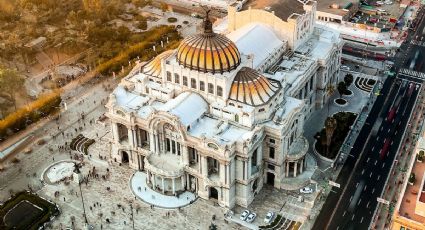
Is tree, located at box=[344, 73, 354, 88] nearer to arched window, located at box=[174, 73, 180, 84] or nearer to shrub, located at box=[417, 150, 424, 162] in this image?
shrub, located at box=[417, 150, 424, 162]

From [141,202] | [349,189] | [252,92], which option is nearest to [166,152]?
[141,202]

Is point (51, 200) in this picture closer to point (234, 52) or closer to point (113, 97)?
point (113, 97)

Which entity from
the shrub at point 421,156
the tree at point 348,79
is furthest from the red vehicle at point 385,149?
the shrub at point 421,156

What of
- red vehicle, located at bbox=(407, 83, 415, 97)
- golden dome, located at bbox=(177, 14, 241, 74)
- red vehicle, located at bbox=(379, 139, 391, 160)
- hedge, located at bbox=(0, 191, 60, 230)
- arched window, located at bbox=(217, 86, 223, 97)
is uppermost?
golden dome, located at bbox=(177, 14, 241, 74)

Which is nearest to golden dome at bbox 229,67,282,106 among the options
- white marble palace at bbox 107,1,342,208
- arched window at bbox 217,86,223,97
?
white marble palace at bbox 107,1,342,208

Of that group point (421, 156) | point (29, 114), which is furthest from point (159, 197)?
point (421, 156)
